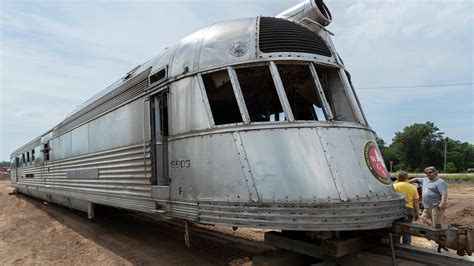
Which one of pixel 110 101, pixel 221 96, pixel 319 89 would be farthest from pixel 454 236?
pixel 110 101

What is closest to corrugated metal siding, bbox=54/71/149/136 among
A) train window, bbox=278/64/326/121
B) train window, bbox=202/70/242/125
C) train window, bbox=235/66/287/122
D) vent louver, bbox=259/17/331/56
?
train window, bbox=202/70/242/125

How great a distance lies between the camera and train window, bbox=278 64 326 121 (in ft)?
16.8

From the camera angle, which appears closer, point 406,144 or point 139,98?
point 139,98

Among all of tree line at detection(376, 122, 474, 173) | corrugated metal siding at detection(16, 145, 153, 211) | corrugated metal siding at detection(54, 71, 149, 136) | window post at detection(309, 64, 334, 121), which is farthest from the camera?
tree line at detection(376, 122, 474, 173)

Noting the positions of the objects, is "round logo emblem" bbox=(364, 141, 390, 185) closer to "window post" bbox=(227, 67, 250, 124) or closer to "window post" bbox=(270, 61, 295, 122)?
"window post" bbox=(270, 61, 295, 122)

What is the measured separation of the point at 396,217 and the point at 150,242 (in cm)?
532

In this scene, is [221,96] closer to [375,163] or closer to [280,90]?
[280,90]

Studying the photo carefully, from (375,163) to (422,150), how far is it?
287 feet

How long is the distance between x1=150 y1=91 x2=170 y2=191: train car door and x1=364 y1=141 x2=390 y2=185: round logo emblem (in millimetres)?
2640

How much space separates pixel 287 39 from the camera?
509 cm

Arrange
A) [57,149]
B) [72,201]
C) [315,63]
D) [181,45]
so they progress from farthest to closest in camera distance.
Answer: [57,149]
[72,201]
[181,45]
[315,63]

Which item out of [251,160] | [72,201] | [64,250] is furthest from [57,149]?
[251,160]

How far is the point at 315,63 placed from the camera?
5086 millimetres

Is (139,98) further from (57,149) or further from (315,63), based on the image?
(57,149)
